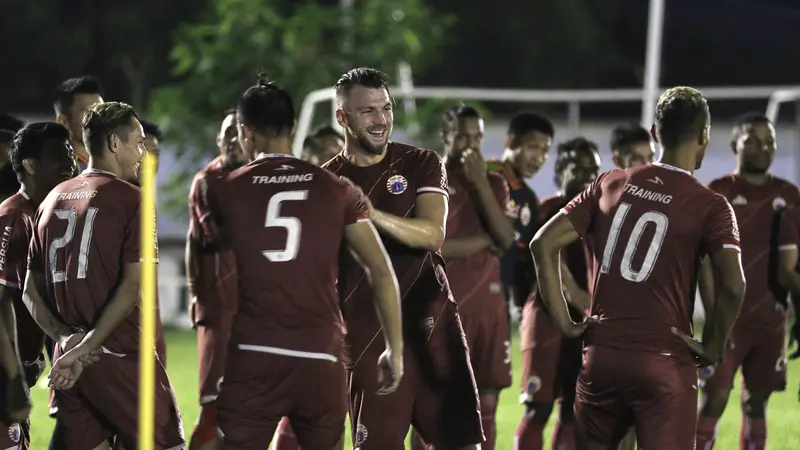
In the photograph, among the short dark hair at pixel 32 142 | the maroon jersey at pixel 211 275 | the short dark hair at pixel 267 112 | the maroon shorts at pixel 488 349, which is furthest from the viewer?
the maroon shorts at pixel 488 349

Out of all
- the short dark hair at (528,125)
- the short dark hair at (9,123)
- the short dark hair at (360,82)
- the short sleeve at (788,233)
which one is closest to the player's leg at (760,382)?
the short sleeve at (788,233)

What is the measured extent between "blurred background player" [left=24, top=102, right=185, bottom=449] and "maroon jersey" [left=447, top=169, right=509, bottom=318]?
271cm

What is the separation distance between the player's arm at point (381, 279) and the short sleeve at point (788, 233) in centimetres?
456

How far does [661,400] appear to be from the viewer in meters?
6.24

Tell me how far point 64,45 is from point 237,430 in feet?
103

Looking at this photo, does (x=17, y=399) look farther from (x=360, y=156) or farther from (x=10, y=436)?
(x=360, y=156)

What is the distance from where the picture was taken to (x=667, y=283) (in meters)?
6.28

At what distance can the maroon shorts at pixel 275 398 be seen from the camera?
5.80 metres

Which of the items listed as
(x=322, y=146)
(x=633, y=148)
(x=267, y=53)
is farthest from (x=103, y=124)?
(x=267, y=53)

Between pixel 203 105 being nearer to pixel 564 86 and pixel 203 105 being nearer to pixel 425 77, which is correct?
pixel 425 77

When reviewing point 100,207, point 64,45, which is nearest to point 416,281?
point 100,207

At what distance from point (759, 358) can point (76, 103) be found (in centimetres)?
492

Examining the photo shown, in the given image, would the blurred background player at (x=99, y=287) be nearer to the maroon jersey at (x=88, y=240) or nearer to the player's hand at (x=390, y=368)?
the maroon jersey at (x=88, y=240)

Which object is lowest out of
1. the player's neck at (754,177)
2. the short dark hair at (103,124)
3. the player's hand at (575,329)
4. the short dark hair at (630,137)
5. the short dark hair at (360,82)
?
the player's hand at (575,329)
